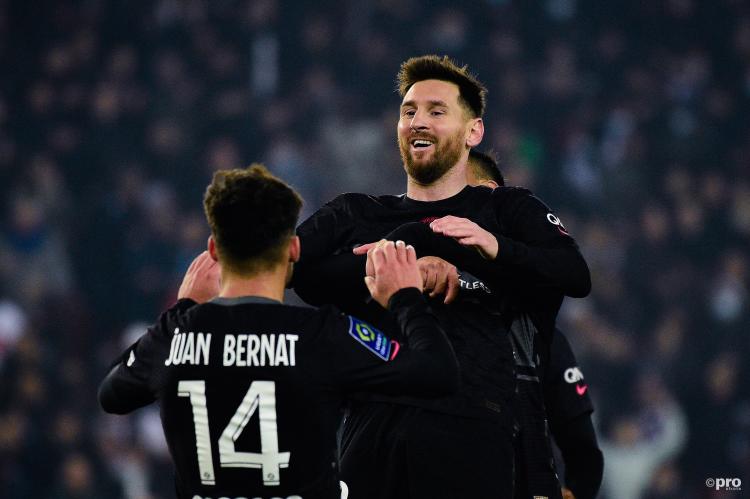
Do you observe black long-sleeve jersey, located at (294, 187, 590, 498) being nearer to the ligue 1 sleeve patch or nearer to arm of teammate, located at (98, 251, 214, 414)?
the ligue 1 sleeve patch

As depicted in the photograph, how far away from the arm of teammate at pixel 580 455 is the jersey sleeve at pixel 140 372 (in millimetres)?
2062

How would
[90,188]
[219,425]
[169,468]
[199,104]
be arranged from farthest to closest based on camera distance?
[199,104] < [90,188] < [169,468] < [219,425]

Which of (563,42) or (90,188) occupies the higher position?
(563,42)

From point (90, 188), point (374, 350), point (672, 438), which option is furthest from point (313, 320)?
point (90, 188)

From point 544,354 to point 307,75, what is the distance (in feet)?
23.6

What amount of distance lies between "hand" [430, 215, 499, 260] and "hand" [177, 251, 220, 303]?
638 millimetres

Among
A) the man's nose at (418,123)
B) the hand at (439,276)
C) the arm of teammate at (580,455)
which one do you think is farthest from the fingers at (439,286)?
the arm of teammate at (580,455)

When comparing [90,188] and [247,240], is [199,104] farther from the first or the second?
[247,240]

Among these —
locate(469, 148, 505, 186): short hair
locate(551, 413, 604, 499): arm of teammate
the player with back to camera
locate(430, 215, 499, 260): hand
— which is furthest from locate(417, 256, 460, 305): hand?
locate(551, 413, 604, 499): arm of teammate

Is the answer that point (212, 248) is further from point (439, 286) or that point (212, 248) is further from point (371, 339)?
point (439, 286)

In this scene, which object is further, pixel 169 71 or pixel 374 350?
pixel 169 71

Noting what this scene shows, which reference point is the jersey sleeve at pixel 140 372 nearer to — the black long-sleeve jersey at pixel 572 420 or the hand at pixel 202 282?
the hand at pixel 202 282

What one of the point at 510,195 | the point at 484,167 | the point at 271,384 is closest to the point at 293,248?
the point at 271,384

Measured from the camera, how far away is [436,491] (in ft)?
10.4
